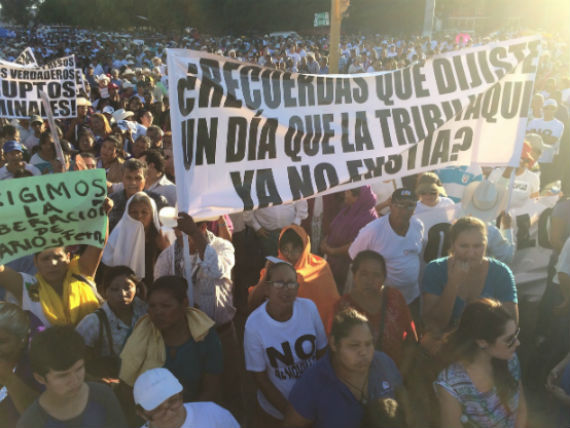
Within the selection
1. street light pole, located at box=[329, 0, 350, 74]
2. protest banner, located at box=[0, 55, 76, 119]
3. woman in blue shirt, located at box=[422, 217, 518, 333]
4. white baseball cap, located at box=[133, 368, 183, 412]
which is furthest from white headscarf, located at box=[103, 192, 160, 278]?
street light pole, located at box=[329, 0, 350, 74]

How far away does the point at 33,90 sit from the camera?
271 inches

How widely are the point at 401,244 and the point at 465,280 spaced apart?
2.15 ft

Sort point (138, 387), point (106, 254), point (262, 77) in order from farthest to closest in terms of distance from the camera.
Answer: point (106, 254), point (262, 77), point (138, 387)

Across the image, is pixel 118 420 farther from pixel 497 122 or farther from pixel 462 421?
pixel 497 122

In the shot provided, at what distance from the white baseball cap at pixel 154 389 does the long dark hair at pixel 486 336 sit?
1.33 m

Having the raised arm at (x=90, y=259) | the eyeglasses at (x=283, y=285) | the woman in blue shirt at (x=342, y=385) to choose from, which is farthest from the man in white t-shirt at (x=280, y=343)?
the raised arm at (x=90, y=259)

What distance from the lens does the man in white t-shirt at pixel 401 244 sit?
3.85m

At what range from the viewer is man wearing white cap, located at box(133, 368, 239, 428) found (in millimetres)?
2340

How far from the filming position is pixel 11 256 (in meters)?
3.18

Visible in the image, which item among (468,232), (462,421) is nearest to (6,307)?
(462,421)

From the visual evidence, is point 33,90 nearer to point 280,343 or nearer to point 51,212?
point 51,212

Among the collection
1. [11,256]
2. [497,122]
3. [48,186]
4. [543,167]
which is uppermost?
[497,122]

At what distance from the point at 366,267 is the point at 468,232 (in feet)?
2.07

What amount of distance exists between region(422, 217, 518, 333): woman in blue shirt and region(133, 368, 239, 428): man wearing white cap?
1.53 meters
